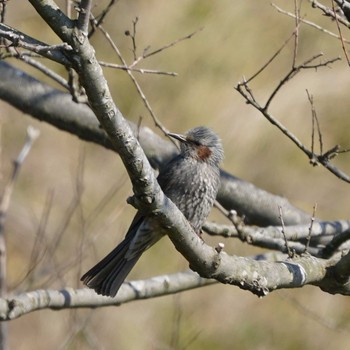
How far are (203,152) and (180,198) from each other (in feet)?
1.27

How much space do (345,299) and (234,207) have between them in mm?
4297

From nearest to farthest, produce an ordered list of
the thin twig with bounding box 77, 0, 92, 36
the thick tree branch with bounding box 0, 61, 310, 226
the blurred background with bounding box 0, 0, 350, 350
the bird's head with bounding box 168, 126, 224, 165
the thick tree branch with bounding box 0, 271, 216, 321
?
the thin twig with bounding box 77, 0, 92, 36 → the thick tree branch with bounding box 0, 271, 216, 321 → the bird's head with bounding box 168, 126, 224, 165 → the thick tree branch with bounding box 0, 61, 310, 226 → the blurred background with bounding box 0, 0, 350, 350

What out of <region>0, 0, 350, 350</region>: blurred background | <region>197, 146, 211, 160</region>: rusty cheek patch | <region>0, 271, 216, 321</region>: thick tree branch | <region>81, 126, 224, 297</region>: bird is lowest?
<region>0, 271, 216, 321</region>: thick tree branch

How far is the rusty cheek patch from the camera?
5094 millimetres

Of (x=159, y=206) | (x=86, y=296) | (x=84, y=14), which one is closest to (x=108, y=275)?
(x=86, y=296)

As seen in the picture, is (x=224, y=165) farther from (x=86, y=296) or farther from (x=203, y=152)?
(x=86, y=296)

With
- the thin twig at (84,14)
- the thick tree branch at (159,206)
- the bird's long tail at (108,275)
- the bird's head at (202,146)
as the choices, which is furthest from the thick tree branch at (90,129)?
the thin twig at (84,14)

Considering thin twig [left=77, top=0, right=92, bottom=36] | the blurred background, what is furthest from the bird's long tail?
the blurred background

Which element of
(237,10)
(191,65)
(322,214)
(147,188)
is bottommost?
(147,188)

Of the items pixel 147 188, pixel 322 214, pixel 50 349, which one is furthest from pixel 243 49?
pixel 147 188

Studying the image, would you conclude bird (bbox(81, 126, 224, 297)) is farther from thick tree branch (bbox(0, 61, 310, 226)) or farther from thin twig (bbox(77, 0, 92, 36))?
thin twig (bbox(77, 0, 92, 36))

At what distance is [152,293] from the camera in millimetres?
4734

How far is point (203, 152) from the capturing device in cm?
513

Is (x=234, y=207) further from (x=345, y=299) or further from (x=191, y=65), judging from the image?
(x=191, y=65)
